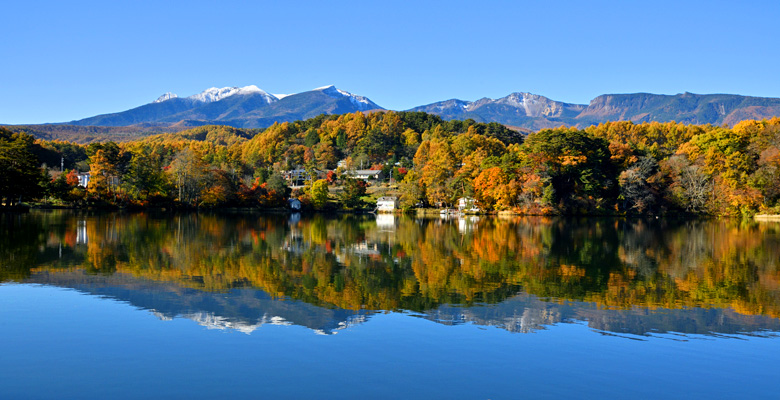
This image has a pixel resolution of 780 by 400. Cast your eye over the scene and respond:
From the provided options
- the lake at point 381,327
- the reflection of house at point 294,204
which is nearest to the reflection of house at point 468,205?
the reflection of house at point 294,204

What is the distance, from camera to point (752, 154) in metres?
55.2

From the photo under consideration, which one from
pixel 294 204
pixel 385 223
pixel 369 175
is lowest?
pixel 385 223

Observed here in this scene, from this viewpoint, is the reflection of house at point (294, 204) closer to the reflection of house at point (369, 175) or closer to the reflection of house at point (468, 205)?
the reflection of house at point (468, 205)

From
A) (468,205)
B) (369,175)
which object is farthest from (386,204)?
(369,175)

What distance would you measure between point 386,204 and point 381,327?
61.8 meters

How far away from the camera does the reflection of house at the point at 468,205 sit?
197ft

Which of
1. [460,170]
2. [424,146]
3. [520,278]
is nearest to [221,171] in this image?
[460,170]

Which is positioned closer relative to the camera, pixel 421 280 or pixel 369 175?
pixel 421 280

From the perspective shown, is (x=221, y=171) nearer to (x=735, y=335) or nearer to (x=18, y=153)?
(x=18, y=153)

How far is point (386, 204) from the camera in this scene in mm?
70812

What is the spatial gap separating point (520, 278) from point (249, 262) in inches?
314

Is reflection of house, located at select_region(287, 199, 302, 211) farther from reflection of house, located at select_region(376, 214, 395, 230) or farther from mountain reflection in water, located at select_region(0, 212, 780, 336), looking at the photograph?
mountain reflection in water, located at select_region(0, 212, 780, 336)

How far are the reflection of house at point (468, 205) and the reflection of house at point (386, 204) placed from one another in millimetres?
10557

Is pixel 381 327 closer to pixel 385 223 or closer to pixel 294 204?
pixel 385 223
